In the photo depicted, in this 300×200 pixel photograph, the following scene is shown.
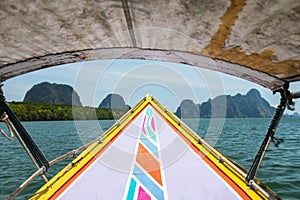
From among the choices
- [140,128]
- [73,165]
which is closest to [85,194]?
[73,165]

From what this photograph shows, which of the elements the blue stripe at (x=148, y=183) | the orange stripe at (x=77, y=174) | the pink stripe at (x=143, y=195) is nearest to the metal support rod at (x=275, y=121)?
the blue stripe at (x=148, y=183)

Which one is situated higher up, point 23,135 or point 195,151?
point 195,151

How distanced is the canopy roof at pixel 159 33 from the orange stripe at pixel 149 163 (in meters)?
1.70

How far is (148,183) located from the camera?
98.4 inches

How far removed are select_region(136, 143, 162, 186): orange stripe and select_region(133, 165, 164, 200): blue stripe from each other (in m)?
0.09

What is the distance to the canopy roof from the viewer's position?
882mm

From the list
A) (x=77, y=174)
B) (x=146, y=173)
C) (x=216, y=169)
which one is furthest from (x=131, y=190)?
(x=216, y=169)

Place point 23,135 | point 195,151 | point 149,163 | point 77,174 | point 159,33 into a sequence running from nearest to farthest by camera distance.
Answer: point 159,33, point 23,135, point 77,174, point 149,163, point 195,151

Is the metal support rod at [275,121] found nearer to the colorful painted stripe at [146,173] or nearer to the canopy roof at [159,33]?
the canopy roof at [159,33]

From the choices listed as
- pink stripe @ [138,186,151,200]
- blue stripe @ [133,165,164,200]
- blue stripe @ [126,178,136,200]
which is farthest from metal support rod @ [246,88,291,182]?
blue stripe @ [126,178,136,200]

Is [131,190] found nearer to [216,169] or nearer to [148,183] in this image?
[148,183]

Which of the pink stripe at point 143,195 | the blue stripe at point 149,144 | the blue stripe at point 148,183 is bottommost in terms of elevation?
the pink stripe at point 143,195

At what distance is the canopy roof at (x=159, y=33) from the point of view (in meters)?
0.88

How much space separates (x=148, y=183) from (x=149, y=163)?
2.07 ft
